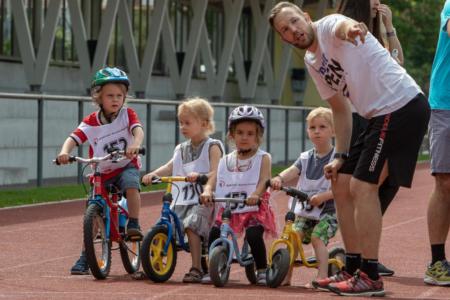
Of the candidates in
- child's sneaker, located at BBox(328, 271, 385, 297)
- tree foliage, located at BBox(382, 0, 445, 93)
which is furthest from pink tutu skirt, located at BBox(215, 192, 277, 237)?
tree foliage, located at BBox(382, 0, 445, 93)

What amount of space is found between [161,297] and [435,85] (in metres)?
2.73

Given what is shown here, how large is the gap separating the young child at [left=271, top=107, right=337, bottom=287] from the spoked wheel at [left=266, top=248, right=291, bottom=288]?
0.21 m

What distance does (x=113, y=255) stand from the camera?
13211 mm

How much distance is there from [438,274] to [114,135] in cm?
256

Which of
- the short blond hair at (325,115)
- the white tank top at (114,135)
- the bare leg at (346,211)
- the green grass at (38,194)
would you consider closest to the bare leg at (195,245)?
the white tank top at (114,135)

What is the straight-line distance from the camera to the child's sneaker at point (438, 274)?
10695 mm

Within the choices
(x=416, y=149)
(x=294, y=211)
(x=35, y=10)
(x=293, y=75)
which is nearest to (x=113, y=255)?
(x=294, y=211)

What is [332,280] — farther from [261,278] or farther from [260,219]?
[260,219]

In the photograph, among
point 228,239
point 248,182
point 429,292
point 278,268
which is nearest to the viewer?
point 429,292

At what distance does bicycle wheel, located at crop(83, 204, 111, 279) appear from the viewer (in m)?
10.7

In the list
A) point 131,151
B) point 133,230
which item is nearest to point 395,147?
point 131,151

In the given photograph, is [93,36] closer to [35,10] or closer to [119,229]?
[35,10]

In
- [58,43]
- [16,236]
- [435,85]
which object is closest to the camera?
[435,85]

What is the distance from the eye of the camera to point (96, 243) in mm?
11070
